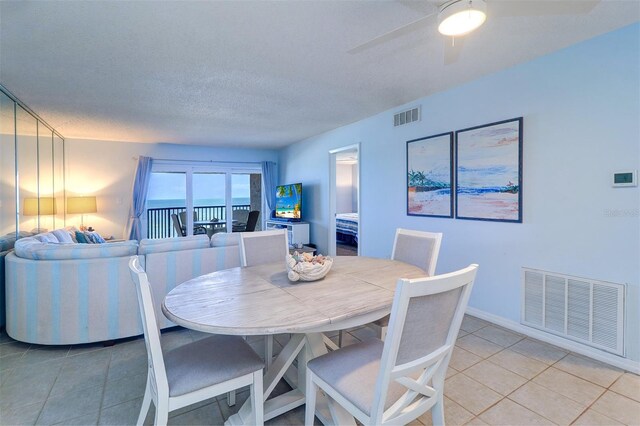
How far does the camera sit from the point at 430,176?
3506 mm

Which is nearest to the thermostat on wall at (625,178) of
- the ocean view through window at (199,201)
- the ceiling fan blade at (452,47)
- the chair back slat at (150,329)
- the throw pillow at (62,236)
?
the ceiling fan blade at (452,47)

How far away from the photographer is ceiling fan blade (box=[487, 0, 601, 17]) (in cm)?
144

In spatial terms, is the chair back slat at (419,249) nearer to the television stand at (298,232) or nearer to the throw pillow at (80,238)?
the television stand at (298,232)

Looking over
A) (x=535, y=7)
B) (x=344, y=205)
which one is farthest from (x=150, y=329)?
(x=344, y=205)

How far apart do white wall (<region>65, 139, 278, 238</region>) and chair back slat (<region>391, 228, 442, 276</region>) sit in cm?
543

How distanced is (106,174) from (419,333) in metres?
6.40

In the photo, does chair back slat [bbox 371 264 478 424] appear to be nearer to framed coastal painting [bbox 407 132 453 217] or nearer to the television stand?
framed coastal painting [bbox 407 132 453 217]

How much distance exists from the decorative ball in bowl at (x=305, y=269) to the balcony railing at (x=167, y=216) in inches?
215

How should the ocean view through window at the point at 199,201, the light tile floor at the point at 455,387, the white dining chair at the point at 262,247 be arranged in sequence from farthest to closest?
the ocean view through window at the point at 199,201 < the white dining chair at the point at 262,247 < the light tile floor at the point at 455,387

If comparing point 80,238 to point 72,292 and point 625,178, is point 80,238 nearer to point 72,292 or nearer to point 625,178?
point 72,292

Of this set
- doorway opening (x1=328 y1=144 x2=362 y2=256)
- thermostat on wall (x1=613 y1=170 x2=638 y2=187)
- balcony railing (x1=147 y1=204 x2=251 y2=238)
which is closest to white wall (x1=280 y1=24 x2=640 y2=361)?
thermostat on wall (x1=613 y1=170 x2=638 y2=187)

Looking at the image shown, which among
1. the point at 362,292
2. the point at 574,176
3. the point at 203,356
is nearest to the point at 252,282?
the point at 203,356

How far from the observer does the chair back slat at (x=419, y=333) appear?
1.03 meters

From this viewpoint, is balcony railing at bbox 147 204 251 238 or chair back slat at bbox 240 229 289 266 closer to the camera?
chair back slat at bbox 240 229 289 266
